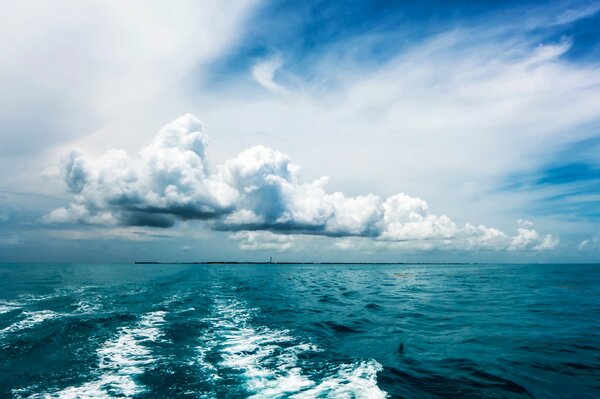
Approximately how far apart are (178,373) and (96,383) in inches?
119

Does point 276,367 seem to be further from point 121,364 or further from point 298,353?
point 121,364

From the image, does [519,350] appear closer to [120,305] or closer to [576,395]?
[576,395]

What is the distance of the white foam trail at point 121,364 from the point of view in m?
11.4

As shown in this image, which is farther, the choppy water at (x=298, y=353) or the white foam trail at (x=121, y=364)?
the choppy water at (x=298, y=353)

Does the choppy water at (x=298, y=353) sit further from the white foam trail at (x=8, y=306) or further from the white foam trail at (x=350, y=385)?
the white foam trail at (x=8, y=306)

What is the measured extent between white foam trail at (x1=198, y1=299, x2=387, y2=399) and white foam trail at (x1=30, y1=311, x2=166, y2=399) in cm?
285

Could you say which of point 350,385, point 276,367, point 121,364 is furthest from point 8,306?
point 350,385

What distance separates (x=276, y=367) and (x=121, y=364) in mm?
7149

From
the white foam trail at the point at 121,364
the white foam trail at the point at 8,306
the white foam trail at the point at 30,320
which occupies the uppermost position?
the white foam trail at the point at 121,364

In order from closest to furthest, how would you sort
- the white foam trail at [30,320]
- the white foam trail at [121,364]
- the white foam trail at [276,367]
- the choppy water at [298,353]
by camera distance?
the white foam trail at [121,364] → the white foam trail at [276,367] → the choppy water at [298,353] → the white foam trail at [30,320]

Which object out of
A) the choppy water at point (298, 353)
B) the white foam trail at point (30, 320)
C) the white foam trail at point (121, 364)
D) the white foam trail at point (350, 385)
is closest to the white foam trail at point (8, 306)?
the choppy water at point (298, 353)

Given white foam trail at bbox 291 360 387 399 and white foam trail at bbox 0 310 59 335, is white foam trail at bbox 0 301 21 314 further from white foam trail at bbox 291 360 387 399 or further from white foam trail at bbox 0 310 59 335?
white foam trail at bbox 291 360 387 399

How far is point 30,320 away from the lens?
23.6 m

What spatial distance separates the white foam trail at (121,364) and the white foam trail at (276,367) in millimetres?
2854
